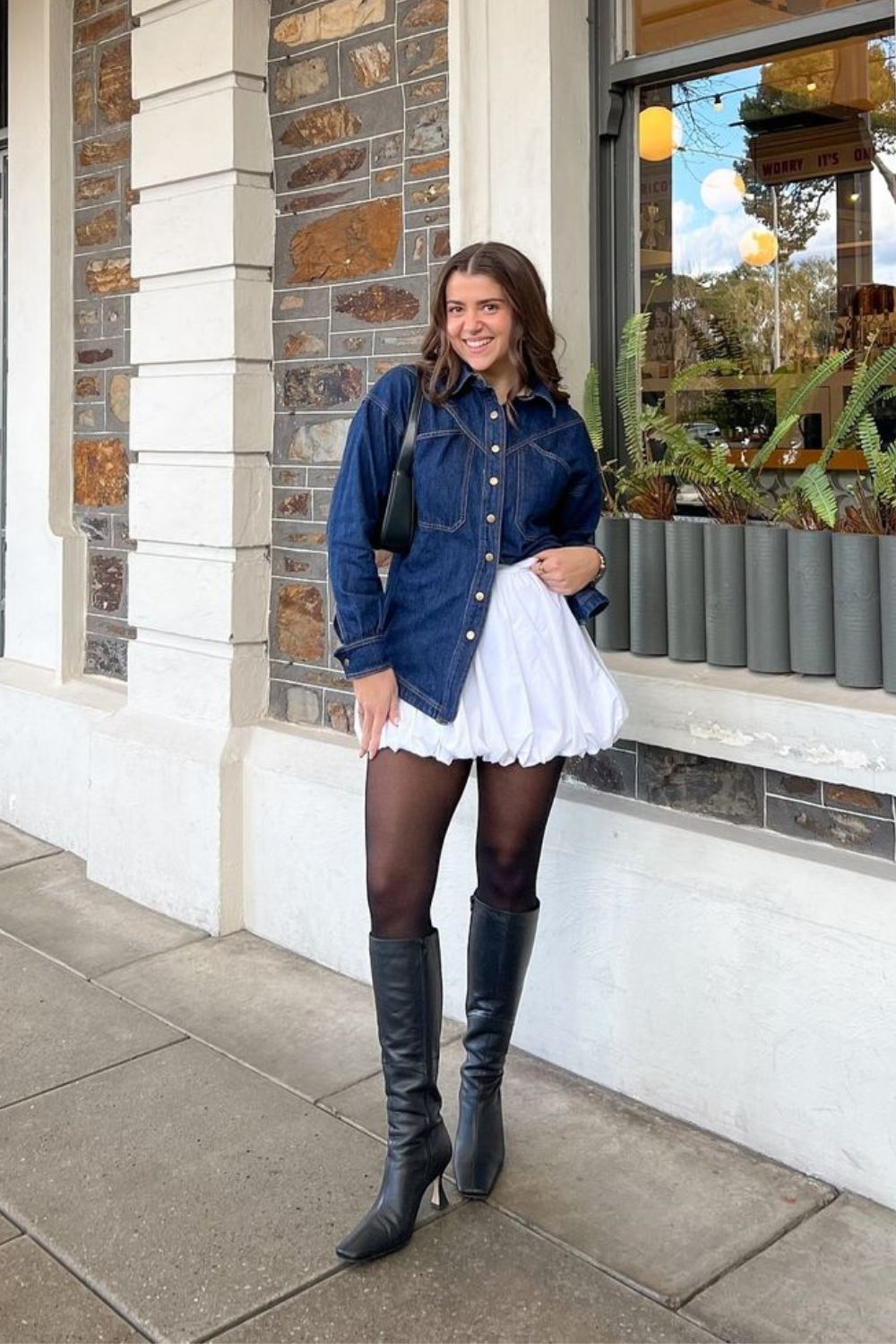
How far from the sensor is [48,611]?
5.91 metres

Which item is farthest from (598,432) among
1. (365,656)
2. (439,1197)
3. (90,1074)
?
(90,1074)

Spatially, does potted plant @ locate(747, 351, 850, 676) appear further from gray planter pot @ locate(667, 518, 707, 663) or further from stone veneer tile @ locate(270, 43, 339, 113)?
stone veneer tile @ locate(270, 43, 339, 113)

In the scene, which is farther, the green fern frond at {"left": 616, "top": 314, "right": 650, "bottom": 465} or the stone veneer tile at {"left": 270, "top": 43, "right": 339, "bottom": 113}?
the stone veneer tile at {"left": 270, "top": 43, "right": 339, "bottom": 113}

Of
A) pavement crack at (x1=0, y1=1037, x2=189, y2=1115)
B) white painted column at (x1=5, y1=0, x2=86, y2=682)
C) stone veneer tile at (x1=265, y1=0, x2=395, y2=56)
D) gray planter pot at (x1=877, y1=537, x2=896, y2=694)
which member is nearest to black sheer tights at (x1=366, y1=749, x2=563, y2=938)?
gray planter pot at (x1=877, y1=537, x2=896, y2=694)

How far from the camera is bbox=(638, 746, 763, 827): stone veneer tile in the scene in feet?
11.7

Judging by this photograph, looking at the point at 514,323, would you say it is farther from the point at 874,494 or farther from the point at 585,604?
the point at 874,494

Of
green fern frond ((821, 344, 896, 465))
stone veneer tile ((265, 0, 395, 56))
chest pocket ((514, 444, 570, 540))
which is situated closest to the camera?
chest pocket ((514, 444, 570, 540))

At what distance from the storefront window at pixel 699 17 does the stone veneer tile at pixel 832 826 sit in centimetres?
191

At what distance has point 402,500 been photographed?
2930mm

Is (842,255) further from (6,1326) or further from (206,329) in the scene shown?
(6,1326)

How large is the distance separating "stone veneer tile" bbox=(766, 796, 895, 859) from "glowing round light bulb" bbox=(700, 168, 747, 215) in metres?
1.61

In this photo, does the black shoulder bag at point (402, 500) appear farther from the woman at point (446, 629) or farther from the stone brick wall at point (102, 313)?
the stone brick wall at point (102, 313)

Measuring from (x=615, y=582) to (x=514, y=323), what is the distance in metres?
1.01

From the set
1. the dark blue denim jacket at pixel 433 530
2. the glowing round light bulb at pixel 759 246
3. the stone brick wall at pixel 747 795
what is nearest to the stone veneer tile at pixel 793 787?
the stone brick wall at pixel 747 795
